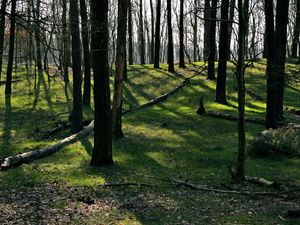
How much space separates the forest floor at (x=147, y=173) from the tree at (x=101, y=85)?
0.61 meters

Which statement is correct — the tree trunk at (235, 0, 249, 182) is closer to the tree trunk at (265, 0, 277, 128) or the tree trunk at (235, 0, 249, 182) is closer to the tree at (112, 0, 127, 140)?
the tree at (112, 0, 127, 140)

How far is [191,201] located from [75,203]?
3.14 meters

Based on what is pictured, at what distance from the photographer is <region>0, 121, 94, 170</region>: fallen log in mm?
15427

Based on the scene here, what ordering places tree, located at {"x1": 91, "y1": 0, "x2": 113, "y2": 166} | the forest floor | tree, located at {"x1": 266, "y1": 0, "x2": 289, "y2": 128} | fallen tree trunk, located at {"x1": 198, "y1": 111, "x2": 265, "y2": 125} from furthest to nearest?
fallen tree trunk, located at {"x1": 198, "y1": 111, "x2": 265, "y2": 125}, tree, located at {"x1": 266, "y1": 0, "x2": 289, "y2": 128}, tree, located at {"x1": 91, "y1": 0, "x2": 113, "y2": 166}, the forest floor

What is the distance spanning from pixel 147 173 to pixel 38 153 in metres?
5.03

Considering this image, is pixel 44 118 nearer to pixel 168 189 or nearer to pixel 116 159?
pixel 116 159

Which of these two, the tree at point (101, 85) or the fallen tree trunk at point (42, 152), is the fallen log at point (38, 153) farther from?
the tree at point (101, 85)

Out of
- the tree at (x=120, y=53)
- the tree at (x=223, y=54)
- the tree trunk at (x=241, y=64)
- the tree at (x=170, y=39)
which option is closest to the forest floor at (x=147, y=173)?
the tree at (x=223, y=54)

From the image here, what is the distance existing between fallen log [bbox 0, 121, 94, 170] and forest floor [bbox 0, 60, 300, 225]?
0.39 metres

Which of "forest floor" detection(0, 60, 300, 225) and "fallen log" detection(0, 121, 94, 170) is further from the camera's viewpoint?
"fallen log" detection(0, 121, 94, 170)

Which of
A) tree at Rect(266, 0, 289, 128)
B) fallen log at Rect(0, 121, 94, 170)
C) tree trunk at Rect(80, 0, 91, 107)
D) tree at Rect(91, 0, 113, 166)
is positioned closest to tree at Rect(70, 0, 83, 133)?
fallen log at Rect(0, 121, 94, 170)

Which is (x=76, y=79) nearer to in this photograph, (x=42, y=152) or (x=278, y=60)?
(x=42, y=152)

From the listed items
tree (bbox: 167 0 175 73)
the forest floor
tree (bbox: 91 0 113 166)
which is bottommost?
the forest floor

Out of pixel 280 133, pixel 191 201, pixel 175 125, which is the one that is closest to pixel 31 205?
pixel 191 201
